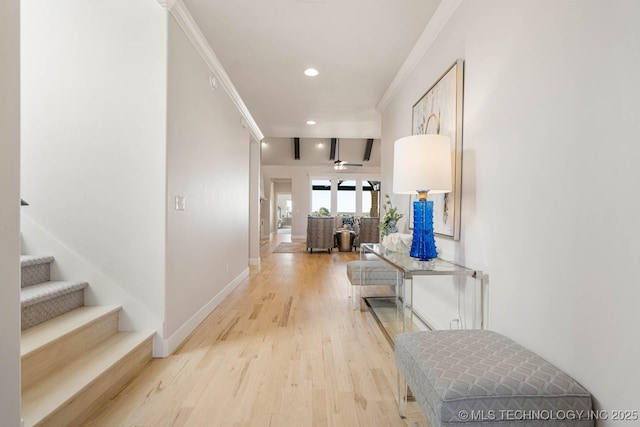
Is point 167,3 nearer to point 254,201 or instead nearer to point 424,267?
point 424,267

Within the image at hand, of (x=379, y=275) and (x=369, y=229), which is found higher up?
(x=369, y=229)

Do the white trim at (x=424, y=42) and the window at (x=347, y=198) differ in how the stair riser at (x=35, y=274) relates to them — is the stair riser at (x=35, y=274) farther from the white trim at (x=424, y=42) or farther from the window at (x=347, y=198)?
the window at (x=347, y=198)

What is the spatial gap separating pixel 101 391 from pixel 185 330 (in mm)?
877

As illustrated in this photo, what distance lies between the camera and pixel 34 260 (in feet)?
6.76

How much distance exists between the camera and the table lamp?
80.4 inches

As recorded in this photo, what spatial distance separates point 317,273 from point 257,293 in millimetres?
1572

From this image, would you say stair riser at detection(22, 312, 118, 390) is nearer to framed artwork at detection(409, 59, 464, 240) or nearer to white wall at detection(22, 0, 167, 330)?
white wall at detection(22, 0, 167, 330)

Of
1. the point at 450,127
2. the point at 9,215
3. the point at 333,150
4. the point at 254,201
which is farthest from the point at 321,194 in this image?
the point at 9,215

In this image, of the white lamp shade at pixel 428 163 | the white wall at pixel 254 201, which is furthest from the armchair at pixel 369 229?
the white lamp shade at pixel 428 163

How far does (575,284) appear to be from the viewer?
48.0 inches

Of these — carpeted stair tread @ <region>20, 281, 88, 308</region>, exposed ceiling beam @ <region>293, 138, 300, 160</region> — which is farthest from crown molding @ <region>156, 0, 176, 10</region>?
exposed ceiling beam @ <region>293, 138, 300, 160</region>

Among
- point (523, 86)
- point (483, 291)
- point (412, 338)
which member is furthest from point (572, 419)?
point (523, 86)

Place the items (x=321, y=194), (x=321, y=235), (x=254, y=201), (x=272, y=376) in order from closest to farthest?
(x=272, y=376) < (x=254, y=201) < (x=321, y=235) < (x=321, y=194)

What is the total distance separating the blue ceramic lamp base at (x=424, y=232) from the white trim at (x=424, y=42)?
1.45m
